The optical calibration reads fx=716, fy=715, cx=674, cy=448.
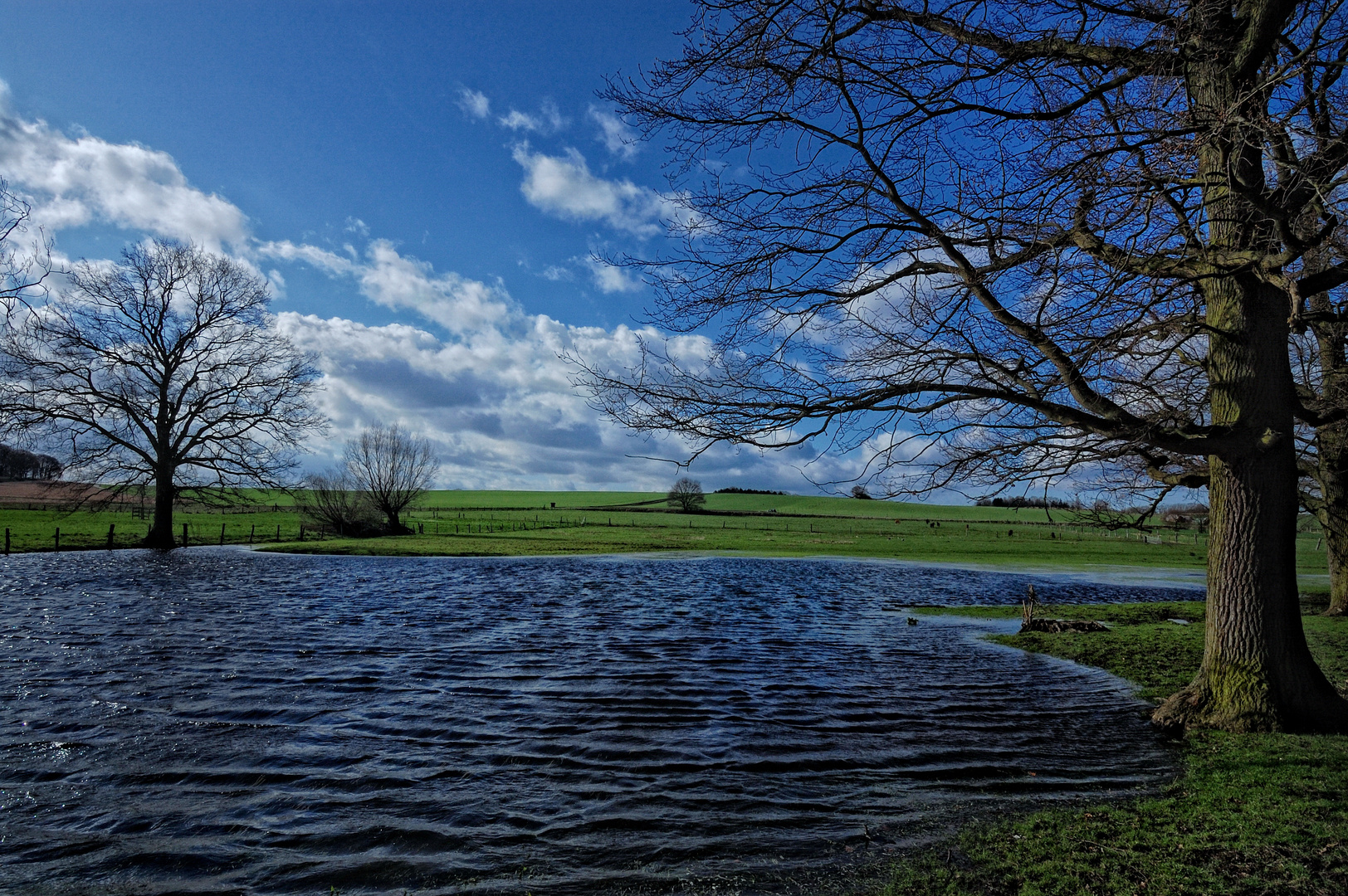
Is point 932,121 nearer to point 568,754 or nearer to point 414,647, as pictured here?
point 568,754

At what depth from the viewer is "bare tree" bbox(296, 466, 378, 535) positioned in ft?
200

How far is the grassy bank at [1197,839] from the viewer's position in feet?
16.3

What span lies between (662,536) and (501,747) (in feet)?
201

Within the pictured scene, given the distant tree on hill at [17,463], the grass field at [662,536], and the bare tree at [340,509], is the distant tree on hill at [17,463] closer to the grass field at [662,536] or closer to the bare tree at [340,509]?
the grass field at [662,536]

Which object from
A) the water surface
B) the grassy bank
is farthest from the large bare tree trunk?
the water surface

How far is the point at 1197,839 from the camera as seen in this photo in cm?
558

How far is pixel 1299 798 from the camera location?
624cm

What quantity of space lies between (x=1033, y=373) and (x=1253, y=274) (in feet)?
8.88

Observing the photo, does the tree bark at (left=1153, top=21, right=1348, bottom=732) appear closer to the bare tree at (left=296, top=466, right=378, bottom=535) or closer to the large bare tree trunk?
the large bare tree trunk

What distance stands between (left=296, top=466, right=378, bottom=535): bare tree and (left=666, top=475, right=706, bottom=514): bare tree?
211ft

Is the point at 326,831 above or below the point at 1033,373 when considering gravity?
below

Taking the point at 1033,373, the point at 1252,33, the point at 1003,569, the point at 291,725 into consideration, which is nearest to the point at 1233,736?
the point at 1033,373

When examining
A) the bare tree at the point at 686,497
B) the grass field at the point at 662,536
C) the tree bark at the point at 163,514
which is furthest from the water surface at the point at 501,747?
the bare tree at the point at 686,497

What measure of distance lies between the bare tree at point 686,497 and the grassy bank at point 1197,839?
11338 cm
